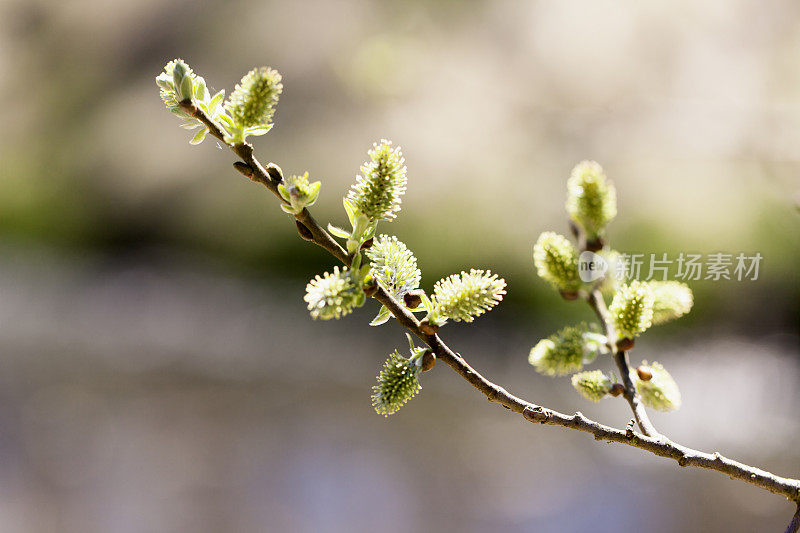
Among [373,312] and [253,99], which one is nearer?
[253,99]

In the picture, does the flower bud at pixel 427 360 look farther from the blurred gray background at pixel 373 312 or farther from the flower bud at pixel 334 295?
the blurred gray background at pixel 373 312

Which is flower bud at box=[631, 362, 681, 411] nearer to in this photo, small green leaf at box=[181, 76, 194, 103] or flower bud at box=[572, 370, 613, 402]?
flower bud at box=[572, 370, 613, 402]

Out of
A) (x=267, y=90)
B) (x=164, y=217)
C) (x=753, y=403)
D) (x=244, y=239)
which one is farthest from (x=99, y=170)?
(x=753, y=403)

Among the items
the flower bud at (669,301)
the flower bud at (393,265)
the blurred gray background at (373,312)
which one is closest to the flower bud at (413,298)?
the flower bud at (393,265)

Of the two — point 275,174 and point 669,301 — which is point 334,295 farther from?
point 669,301

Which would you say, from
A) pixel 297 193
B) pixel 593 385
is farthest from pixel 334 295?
pixel 593 385

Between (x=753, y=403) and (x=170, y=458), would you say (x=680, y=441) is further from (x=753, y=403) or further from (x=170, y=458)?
(x=170, y=458)
